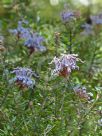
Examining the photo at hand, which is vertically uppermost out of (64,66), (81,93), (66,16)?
(66,16)

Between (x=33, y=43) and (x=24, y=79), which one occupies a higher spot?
(x=33, y=43)

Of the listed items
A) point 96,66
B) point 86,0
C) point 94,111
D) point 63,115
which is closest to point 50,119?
point 63,115

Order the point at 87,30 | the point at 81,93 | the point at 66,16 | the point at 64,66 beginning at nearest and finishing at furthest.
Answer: the point at 64,66 → the point at 81,93 → the point at 66,16 → the point at 87,30

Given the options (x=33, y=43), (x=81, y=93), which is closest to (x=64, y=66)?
(x=81, y=93)

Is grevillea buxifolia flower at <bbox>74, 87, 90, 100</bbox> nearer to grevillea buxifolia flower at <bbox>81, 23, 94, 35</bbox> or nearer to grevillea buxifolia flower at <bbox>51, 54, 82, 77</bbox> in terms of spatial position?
grevillea buxifolia flower at <bbox>51, 54, 82, 77</bbox>

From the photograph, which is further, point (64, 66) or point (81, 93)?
point (81, 93)

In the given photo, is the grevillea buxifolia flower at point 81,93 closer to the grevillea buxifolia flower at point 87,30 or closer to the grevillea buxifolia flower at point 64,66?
the grevillea buxifolia flower at point 64,66

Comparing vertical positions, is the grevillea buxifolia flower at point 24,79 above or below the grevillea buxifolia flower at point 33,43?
below

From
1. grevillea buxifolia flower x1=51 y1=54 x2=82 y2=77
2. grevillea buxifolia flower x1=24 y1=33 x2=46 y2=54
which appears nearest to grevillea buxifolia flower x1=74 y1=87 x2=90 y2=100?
grevillea buxifolia flower x1=51 y1=54 x2=82 y2=77

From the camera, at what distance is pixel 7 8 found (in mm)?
4141

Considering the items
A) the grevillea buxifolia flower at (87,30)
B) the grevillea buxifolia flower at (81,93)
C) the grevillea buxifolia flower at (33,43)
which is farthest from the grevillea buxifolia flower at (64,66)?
the grevillea buxifolia flower at (87,30)

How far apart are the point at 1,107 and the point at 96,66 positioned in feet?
3.80

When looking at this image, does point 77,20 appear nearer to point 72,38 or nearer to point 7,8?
point 72,38

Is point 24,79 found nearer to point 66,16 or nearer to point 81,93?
point 81,93
